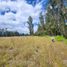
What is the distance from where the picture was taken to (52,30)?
227ft

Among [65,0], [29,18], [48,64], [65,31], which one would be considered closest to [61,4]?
[65,0]

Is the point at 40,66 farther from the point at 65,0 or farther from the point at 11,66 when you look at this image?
the point at 65,0

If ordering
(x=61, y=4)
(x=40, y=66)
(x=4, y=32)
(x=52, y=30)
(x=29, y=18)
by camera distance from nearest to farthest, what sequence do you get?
(x=40, y=66) → (x=61, y=4) → (x=52, y=30) → (x=29, y=18) → (x=4, y=32)

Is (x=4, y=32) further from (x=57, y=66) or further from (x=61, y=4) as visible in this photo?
(x=57, y=66)

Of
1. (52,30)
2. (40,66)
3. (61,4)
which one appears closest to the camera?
(40,66)

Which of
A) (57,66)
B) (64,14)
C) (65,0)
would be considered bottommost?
(57,66)

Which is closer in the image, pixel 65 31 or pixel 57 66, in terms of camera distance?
pixel 57 66

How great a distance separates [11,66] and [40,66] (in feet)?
2.71

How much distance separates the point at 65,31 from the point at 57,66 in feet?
106

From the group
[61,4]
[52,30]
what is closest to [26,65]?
[61,4]

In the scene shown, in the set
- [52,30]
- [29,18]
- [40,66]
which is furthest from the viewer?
[29,18]

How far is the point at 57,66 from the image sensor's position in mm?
5543

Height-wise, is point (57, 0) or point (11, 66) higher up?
point (57, 0)

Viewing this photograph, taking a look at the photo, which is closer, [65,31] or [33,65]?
[33,65]
